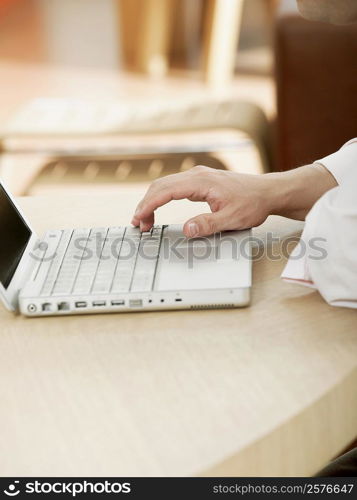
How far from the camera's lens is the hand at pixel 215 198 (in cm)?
104

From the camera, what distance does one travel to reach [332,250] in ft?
3.00

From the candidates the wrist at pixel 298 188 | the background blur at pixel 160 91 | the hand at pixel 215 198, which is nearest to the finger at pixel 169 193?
the hand at pixel 215 198

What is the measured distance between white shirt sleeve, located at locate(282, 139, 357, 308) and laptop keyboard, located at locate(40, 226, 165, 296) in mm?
169

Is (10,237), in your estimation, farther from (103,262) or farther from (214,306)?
(214,306)

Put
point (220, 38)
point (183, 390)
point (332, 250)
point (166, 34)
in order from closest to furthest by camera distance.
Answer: point (183, 390), point (332, 250), point (220, 38), point (166, 34)

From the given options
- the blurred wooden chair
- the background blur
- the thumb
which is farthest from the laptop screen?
the blurred wooden chair

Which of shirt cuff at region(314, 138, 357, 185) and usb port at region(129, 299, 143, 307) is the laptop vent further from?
shirt cuff at region(314, 138, 357, 185)

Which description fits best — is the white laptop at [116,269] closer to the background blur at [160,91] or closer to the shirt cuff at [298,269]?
Answer: the shirt cuff at [298,269]

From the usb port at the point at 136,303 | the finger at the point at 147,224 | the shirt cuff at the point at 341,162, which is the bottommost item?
the usb port at the point at 136,303

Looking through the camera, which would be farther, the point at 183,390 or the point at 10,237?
the point at 10,237

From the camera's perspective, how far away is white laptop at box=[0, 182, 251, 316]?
0.92 m

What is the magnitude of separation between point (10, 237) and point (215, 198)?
257 mm

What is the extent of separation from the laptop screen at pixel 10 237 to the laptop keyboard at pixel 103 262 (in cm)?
4

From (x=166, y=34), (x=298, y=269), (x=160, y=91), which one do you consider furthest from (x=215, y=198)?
(x=166, y=34)
